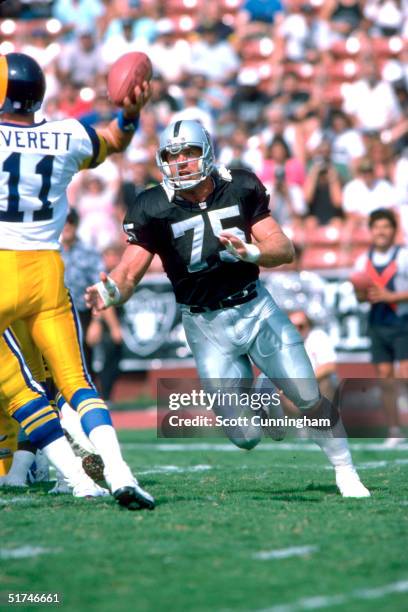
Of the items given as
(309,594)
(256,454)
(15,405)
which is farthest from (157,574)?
(256,454)

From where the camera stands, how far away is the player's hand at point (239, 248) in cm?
478

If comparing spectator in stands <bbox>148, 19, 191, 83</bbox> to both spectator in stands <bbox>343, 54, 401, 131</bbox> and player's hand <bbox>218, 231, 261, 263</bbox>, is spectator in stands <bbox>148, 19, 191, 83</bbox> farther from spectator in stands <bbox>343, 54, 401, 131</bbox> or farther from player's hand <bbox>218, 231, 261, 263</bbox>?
player's hand <bbox>218, 231, 261, 263</bbox>

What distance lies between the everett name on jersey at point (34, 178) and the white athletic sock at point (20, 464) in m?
1.43

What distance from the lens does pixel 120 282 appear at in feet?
16.6

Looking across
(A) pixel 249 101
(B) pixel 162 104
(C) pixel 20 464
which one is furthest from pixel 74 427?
(A) pixel 249 101

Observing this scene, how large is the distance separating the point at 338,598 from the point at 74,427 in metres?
2.80

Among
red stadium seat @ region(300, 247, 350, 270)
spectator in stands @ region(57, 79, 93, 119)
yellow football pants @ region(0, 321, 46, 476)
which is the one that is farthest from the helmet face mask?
spectator in stands @ region(57, 79, 93, 119)

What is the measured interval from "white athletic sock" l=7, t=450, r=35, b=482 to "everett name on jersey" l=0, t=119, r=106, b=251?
1.43 m

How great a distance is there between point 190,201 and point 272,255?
56cm

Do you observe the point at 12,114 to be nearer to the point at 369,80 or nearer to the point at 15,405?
the point at 15,405

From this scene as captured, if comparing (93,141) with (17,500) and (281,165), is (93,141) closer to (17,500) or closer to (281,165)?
(17,500)

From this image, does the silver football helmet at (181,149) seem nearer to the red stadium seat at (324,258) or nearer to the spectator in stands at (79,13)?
the red stadium seat at (324,258)

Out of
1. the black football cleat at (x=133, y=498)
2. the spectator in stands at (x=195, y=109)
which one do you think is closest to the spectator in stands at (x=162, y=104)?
the spectator in stands at (x=195, y=109)

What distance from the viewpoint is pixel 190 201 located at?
5398 mm
